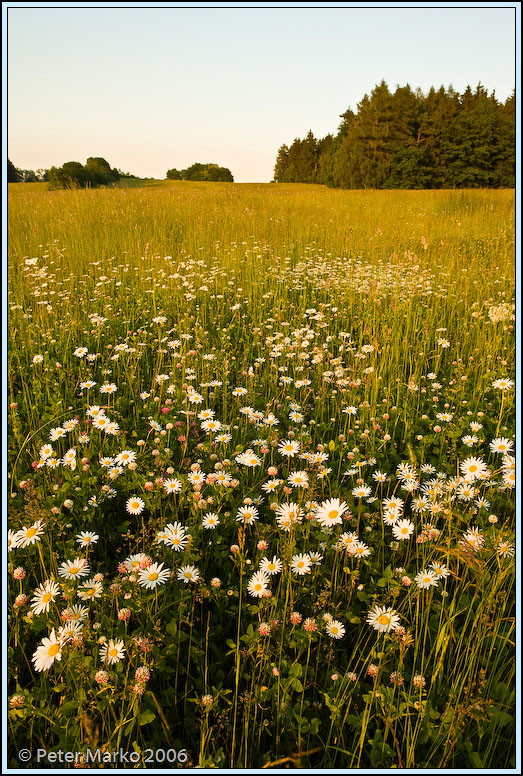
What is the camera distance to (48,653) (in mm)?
1116

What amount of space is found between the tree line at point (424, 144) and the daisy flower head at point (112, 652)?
28.2 m

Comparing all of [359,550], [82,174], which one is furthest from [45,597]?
[82,174]

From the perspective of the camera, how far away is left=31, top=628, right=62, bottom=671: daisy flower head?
109cm

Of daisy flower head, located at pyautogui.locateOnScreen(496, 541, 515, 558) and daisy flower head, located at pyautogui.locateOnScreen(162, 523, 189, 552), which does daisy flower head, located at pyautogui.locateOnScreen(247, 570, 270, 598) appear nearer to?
daisy flower head, located at pyautogui.locateOnScreen(162, 523, 189, 552)

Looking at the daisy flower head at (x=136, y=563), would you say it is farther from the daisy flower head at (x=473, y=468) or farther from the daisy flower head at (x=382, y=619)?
the daisy flower head at (x=473, y=468)

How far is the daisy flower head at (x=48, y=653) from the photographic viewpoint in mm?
1086

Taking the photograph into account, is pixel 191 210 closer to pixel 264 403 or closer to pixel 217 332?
pixel 217 332

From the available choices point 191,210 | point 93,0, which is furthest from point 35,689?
point 191,210

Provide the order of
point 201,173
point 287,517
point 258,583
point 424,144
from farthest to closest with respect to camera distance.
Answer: point 201,173
point 424,144
point 287,517
point 258,583

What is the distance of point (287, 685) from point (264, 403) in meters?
1.58

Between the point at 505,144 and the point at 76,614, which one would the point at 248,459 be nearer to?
the point at 76,614

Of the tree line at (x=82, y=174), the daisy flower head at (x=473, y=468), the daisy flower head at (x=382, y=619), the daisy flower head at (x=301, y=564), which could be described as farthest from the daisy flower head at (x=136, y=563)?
the tree line at (x=82, y=174)

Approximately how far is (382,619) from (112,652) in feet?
2.57

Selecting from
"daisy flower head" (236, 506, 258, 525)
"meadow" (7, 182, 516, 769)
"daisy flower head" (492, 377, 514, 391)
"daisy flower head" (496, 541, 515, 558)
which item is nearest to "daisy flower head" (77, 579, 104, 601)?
"meadow" (7, 182, 516, 769)
